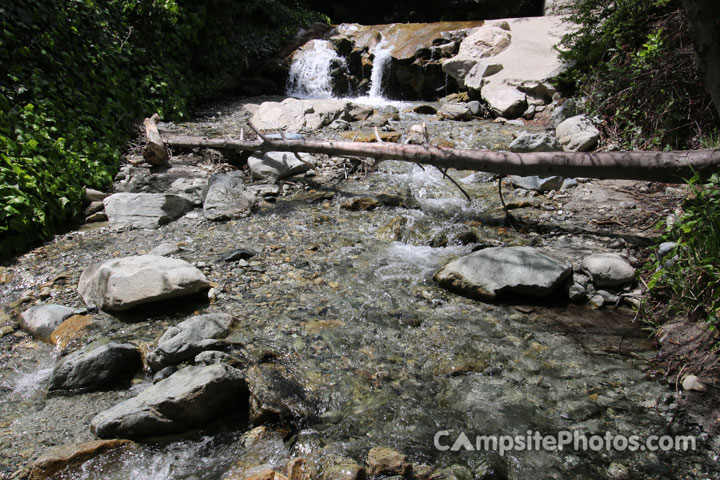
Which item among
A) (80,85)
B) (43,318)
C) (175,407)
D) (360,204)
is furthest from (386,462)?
(80,85)

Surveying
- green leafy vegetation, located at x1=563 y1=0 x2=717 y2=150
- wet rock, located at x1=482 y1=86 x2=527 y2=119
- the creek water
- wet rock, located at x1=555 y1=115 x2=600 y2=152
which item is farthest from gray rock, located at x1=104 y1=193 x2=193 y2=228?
wet rock, located at x1=482 y1=86 x2=527 y2=119

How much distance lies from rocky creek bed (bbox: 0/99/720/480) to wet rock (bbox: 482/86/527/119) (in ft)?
15.8

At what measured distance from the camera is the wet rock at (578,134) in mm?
6590

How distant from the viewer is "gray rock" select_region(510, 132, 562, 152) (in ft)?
20.3

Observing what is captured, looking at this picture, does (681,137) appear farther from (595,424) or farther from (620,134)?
(595,424)

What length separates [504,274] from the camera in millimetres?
3760

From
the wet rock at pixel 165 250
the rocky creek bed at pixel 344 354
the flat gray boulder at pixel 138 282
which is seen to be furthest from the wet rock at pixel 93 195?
the flat gray boulder at pixel 138 282

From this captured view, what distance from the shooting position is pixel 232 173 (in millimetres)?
6680

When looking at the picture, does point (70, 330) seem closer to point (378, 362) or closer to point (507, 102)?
point (378, 362)

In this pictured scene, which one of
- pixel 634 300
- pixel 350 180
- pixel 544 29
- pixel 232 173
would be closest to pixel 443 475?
pixel 634 300

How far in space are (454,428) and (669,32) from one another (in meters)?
7.04

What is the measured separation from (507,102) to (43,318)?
9.98 m

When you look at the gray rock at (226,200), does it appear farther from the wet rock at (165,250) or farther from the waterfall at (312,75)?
the waterfall at (312,75)

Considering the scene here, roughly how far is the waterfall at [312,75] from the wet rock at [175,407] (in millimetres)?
12887
